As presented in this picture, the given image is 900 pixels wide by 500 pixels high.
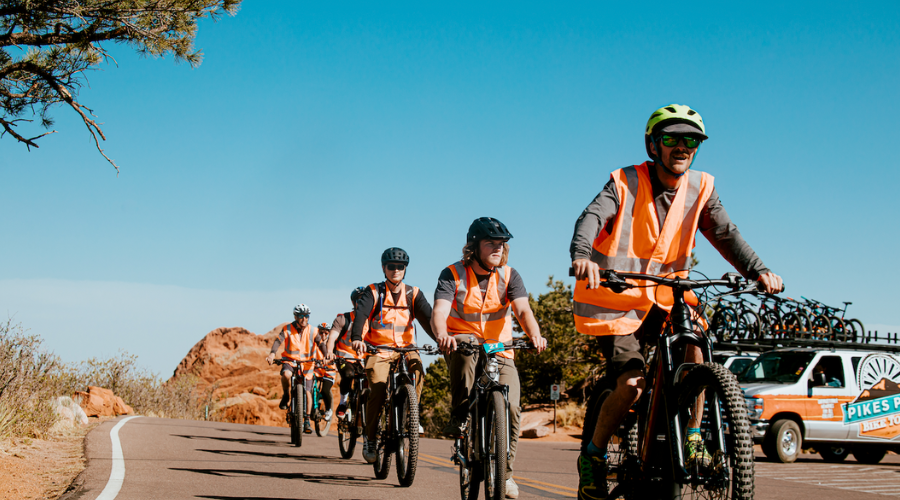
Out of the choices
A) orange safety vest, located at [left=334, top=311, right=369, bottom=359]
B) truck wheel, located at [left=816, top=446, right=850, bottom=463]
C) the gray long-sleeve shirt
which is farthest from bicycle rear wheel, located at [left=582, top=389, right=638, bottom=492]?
truck wheel, located at [left=816, top=446, right=850, bottom=463]

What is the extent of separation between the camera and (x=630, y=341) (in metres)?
4.26

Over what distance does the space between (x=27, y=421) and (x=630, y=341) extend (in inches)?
376

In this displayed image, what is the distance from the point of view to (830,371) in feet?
46.1

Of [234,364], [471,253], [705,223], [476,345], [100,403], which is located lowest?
[100,403]

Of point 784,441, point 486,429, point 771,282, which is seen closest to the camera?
point 771,282

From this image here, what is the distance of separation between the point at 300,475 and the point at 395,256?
93.3 inches

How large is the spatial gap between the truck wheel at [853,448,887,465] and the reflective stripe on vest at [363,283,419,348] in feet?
32.9

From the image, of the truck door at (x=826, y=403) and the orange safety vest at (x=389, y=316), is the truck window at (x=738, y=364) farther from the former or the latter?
the orange safety vest at (x=389, y=316)

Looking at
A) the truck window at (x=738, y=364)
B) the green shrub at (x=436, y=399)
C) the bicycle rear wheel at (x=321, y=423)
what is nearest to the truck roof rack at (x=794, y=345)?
the truck window at (x=738, y=364)

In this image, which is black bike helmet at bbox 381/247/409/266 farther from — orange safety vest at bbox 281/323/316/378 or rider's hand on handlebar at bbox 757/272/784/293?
orange safety vest at bbox 281/323/316/378

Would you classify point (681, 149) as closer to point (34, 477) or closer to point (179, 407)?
point (34, 477)

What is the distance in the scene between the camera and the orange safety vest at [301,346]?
13758mm

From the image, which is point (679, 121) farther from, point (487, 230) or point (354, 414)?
point (354, 414)

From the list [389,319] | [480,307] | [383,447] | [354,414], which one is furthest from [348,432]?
[480,307]
